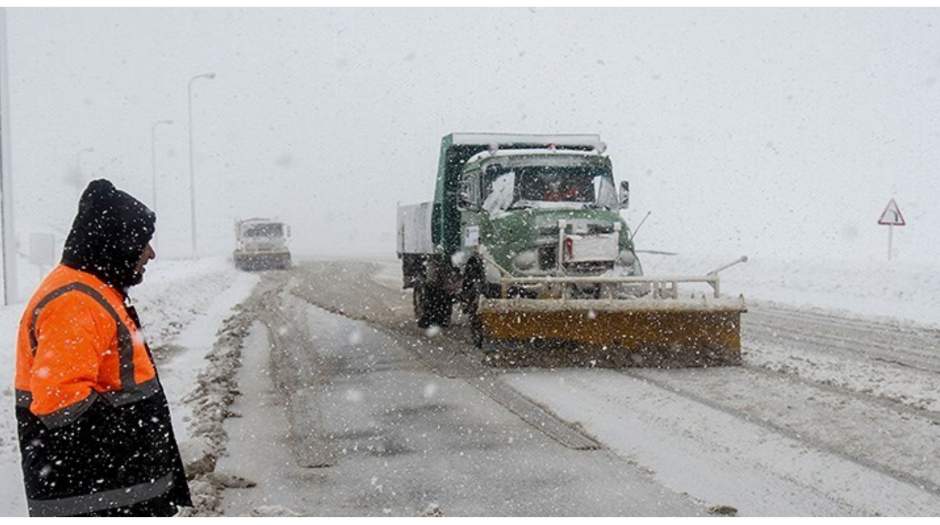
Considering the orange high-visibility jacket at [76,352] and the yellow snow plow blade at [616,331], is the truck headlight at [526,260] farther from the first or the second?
the orange high-visibility jacket at [76,352]

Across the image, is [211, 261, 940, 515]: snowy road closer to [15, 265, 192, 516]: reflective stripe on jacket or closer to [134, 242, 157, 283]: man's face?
[15, 265, 192, 516]: reflective stripe on jacket

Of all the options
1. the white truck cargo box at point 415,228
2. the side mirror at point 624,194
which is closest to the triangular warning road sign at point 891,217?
the white truck cargo box at point 415,228

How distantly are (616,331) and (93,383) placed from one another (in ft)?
27.8

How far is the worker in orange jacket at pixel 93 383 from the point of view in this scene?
126 inches

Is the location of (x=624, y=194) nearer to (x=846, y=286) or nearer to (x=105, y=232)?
(x=105, y=232)

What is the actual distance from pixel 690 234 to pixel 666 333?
46.5 meters

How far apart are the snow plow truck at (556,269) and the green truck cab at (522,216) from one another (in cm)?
2

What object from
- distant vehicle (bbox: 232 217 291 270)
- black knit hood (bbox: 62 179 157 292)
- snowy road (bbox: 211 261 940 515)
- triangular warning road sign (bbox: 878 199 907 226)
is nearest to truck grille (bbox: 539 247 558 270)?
snowy road (bbox: 211 261 940 515)

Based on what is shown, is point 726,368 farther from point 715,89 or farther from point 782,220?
point 715,89

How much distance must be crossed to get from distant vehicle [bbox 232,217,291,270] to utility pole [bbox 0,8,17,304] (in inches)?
970

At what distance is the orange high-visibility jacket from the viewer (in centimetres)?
318

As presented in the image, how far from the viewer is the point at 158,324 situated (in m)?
15.7

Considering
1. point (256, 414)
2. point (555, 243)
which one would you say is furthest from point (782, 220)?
point (256, 414)

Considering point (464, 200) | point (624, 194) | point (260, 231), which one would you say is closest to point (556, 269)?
point (624, 194)
